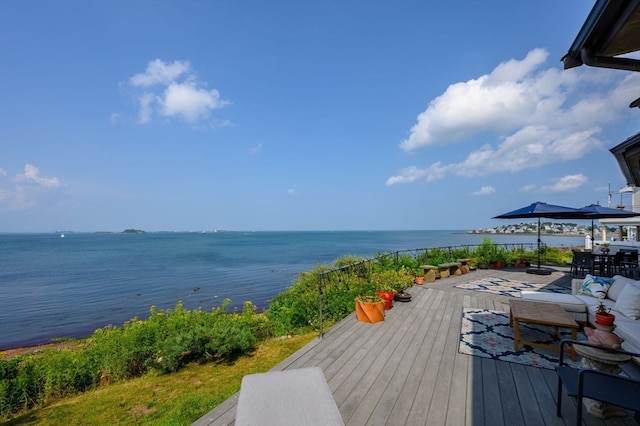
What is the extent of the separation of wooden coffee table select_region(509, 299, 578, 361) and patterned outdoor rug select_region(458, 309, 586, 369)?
0.13 m

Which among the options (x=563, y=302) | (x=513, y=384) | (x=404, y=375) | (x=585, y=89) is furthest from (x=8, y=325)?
(x=585, y=89)

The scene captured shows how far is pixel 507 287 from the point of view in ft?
25.6

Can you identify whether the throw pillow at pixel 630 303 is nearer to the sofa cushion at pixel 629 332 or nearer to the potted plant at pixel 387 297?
the sofa cushion at pixel 629 332

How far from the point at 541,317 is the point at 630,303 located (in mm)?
1478

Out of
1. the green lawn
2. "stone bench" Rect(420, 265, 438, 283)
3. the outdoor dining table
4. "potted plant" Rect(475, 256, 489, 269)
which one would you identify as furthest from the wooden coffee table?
"potted plant" Rect(475, 256, 489, 269)

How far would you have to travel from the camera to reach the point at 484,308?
5.93m

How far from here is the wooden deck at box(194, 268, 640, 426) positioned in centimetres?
247

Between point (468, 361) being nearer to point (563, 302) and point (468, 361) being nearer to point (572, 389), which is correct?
point (572, 389)

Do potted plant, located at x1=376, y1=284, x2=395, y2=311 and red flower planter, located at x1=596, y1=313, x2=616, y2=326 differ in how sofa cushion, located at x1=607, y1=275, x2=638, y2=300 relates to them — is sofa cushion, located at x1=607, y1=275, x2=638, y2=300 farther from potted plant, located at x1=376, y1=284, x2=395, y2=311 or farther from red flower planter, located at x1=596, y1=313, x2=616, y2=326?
potted plant, located at x1=376, y1=284, x2=395, y2=311

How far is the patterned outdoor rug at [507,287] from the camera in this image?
7329 mm

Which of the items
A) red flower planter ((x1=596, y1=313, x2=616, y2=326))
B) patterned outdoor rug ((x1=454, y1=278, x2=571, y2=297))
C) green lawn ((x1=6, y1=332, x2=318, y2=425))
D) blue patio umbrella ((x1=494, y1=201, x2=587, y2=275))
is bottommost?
green lawn ((x1=6, y1=332, x2=318, y2=425))

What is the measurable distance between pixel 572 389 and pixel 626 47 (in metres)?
2.66

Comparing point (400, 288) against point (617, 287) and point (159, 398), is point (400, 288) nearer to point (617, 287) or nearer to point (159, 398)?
point (617, 287)

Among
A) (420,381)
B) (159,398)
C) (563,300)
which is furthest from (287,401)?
(563,300)
